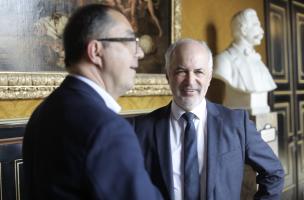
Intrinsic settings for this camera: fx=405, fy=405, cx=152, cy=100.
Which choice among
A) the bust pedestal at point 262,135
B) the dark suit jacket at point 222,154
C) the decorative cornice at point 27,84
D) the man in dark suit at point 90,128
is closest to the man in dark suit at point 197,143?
the dark suit jacket at point 222,154

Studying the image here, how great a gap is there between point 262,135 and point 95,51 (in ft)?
8.64

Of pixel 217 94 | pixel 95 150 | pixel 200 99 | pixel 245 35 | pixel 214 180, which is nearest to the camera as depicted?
pixel 95 150

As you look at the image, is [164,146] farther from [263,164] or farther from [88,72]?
[88,72]

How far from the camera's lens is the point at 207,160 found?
4.78ft

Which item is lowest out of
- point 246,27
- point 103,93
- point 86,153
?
point 86,153

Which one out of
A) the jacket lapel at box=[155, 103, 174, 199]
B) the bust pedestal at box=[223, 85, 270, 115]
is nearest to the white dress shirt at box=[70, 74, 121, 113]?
the jacket lapel at box=[155, 103, 174, 199]

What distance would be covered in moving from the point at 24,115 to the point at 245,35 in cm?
189

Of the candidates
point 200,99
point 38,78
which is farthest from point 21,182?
point 200,99

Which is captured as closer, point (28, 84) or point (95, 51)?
point (95, 51)

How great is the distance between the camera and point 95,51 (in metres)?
0.95

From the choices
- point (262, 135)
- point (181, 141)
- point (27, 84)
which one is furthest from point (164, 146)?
point (262, 135)

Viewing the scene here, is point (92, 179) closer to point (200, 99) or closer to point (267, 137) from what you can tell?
point (200, 99)

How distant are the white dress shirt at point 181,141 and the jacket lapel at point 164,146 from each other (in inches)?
0.9

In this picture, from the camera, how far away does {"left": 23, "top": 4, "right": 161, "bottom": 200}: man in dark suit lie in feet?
2.75
